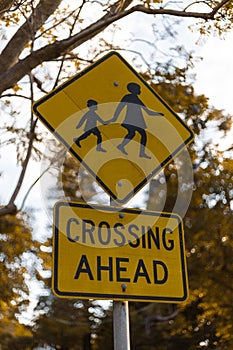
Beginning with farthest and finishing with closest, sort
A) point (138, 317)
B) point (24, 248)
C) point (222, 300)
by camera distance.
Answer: point (138, 317)
point (222, 300)
point (24, 248)

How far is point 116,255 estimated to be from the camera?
251 centimetres

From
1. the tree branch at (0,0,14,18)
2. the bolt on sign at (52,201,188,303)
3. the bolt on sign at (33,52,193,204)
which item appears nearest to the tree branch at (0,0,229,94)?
the tree branch at (0,0,14,18)

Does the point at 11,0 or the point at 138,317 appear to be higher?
the point at 138,317

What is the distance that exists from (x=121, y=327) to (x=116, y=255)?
33cm

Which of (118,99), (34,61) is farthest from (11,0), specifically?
(118,99)

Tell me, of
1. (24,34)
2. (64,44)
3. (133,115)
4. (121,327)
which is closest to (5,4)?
(64,44)

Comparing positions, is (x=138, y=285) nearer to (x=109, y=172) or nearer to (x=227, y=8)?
(x=109, y=172)

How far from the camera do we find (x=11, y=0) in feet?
15.0

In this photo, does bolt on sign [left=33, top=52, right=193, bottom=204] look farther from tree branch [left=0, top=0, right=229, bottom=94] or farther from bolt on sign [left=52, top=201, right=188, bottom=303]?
tree branch [left=0, top=0, right=229, bottom=94]

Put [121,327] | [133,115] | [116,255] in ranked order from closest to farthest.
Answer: [121,327] < [116,255] < [133,115]

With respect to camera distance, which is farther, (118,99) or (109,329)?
(109,329)

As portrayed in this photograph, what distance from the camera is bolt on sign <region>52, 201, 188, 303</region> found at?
2.41 m

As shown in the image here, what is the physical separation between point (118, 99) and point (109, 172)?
1.36ft

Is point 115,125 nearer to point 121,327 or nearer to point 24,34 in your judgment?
point 121,327
